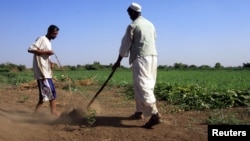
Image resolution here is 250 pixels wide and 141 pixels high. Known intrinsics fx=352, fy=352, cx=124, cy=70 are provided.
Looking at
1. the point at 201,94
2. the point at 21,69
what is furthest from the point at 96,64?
the point at 201,94

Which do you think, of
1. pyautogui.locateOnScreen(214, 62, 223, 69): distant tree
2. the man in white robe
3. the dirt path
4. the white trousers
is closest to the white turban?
the man in white robe

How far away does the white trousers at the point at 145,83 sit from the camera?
18.2ft

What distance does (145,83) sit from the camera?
18.3ft

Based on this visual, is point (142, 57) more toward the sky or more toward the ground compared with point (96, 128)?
more toward the sky

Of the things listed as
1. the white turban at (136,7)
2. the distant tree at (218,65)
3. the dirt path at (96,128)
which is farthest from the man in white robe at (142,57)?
the distant tree at (218,65)

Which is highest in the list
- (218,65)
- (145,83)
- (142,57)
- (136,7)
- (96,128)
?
(136,7)

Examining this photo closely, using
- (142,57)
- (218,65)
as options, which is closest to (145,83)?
(142,57)

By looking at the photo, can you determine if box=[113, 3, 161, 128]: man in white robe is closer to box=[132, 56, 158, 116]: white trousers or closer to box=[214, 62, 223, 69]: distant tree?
box=[132, 56, 158, 116]: white trousers

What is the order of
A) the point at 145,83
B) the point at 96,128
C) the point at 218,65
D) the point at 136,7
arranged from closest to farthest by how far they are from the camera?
the point at 145,83
the point at 96,128
the point at 136,7
the point at 218,65

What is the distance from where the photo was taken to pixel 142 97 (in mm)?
5582

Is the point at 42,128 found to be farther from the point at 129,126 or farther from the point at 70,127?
the point at 129,126

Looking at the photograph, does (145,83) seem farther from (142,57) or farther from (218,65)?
(218,65)

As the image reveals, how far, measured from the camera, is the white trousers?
5559 mm

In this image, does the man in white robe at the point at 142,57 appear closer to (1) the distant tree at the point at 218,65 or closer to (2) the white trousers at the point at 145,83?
(2) the white trousers at the point at 145,83
